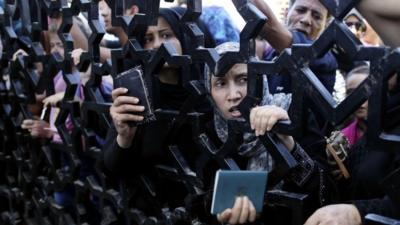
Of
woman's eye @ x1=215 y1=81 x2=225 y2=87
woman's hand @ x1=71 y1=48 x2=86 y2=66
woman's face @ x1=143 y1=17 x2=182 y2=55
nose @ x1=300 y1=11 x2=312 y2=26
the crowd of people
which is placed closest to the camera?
the crowd of people

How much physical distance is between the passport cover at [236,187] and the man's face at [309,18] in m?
1.49

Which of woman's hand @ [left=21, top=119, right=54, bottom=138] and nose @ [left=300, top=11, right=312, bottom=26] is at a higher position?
nose @ [left=300, top=11, right=312, bottom=26]

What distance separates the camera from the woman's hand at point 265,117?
1396mm

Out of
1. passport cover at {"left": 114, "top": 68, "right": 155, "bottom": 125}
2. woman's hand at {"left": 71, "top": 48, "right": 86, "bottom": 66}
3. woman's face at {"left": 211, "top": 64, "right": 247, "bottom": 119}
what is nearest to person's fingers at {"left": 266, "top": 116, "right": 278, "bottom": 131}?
woman's face at {"left": 211, "top": 64, "right": 247, "bottom": 119}

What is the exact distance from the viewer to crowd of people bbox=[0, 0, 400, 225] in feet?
4.23

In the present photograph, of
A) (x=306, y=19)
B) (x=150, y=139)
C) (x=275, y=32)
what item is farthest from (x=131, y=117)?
(x=306, y=19)

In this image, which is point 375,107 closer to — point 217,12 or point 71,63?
point 217,12

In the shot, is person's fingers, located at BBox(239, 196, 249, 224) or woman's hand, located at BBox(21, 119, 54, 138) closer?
person's fingers, located at BBox(239, 196, 249, 224)

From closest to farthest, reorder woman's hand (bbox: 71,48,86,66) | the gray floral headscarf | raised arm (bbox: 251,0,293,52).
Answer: the gray floral headscarf, raised arm (bbox: 251,0,293,52), woman's hand (bbox: 71,48,86,66)

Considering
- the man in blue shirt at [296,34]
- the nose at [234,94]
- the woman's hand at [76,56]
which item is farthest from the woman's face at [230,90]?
the woman's hand at [76,56]

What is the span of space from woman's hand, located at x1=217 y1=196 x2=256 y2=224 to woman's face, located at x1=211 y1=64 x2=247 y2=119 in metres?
0.33

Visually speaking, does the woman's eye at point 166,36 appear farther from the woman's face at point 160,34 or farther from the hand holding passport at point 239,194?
the hand holding passport at point 239,194

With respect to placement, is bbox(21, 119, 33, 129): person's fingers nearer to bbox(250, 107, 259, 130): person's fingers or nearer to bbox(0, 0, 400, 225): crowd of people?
bbox(0, 0, 400, 225): crowd of people

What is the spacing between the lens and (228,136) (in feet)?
5.12
